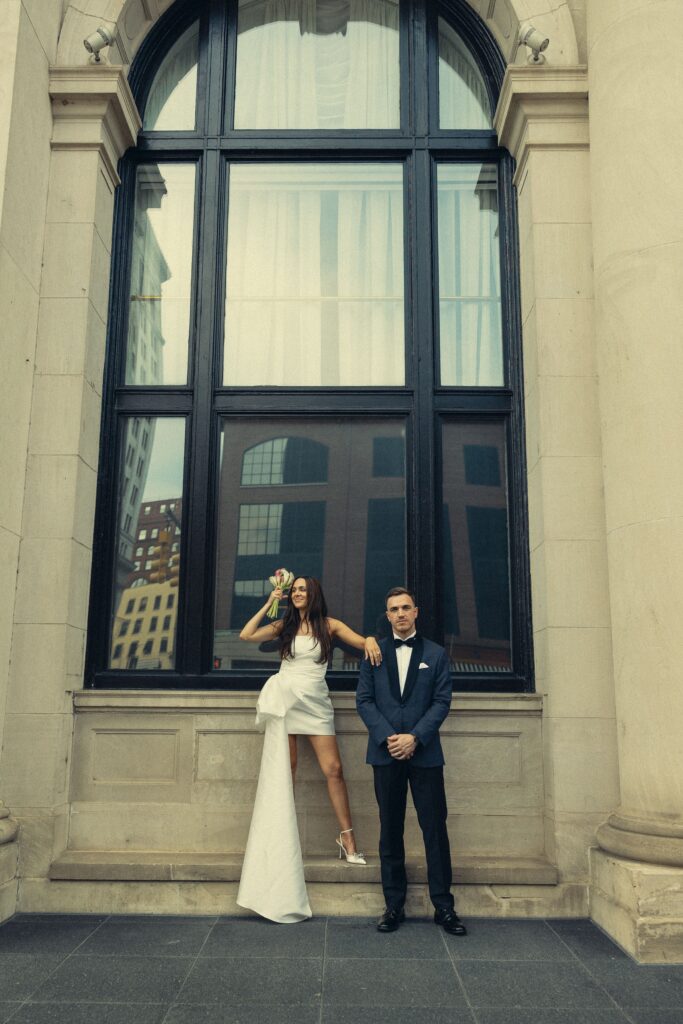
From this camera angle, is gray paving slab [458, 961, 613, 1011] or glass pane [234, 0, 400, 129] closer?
gray paving slab [458, 961, 613, 1011]

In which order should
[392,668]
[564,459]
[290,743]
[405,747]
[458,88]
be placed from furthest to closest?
[458,88] → [564,459] → [290,743] → [392,668] → [405,747]

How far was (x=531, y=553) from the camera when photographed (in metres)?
7.29

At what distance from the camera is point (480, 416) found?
7762 mm

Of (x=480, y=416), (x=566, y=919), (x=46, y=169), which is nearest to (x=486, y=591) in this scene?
(x=480, y=416)

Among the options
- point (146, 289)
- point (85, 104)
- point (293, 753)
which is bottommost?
point (293, 753)

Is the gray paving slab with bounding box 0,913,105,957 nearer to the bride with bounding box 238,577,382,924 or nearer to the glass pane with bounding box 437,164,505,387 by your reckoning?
the bride with bounding box 238,577,382,924

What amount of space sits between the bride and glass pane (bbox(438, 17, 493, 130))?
4.81m

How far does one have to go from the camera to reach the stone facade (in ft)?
20.5

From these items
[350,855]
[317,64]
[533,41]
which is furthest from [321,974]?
[317,64]

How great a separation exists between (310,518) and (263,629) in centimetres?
117

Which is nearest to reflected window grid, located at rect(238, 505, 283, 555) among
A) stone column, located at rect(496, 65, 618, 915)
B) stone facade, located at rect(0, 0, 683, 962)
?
stone facade, located at rect(0, 0, 683, 962)

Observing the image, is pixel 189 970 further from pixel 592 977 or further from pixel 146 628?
pixel 146 628

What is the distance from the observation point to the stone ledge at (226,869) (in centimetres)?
641

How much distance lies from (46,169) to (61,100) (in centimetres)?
67
